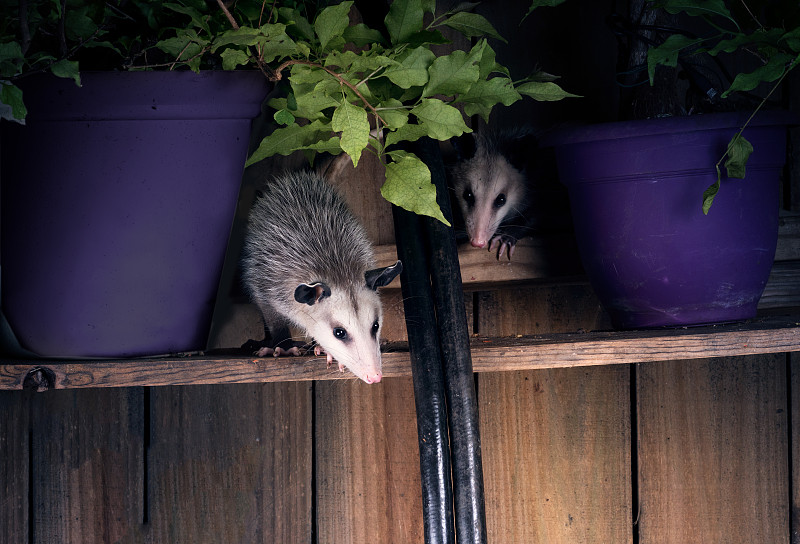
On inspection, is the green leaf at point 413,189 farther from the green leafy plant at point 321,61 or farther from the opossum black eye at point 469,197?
the opossum black eye at point 469,197

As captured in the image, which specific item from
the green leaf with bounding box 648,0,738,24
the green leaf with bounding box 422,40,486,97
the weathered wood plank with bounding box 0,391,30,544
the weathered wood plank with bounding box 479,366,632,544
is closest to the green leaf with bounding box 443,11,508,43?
the green leaf with bounding box 422,40,486,97

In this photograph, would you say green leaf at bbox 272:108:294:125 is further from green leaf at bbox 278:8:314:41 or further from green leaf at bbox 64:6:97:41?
green leaf at bbox 64:6:97:41

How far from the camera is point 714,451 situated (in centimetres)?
138

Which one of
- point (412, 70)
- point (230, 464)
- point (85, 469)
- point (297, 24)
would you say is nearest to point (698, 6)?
point (412, 70)

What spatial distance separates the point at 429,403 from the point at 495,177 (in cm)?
57

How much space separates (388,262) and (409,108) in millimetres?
546

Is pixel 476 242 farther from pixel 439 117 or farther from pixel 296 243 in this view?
pixel 439 117

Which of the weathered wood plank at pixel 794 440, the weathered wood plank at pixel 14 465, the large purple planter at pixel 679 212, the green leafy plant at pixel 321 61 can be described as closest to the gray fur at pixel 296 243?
the green leafy plant at pixel 321 61

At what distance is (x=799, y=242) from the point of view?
4.22 feet

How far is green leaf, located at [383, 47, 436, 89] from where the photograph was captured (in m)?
0.82

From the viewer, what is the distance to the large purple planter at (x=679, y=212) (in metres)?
0.99

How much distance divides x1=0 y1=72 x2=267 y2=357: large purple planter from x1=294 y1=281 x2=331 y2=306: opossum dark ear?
0.51 feet

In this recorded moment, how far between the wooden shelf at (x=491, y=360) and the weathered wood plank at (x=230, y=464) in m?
0.38

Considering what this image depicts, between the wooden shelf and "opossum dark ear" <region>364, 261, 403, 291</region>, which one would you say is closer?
the wooden shelf
